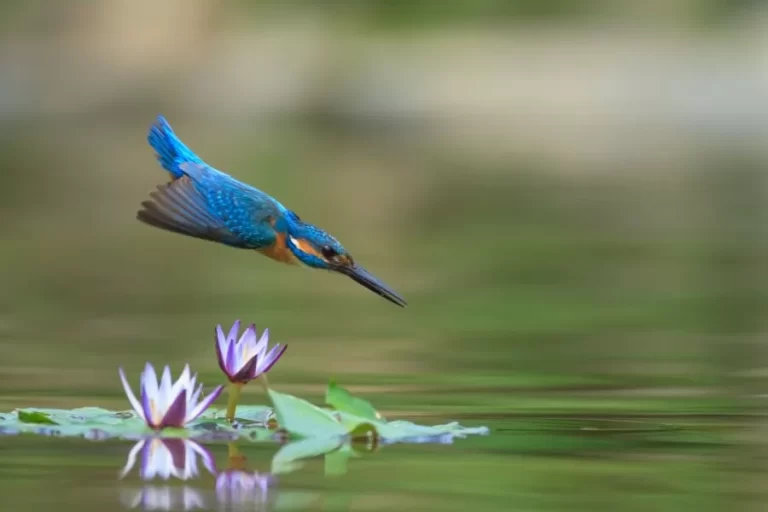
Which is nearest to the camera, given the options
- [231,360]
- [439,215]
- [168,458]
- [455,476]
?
[455,476]

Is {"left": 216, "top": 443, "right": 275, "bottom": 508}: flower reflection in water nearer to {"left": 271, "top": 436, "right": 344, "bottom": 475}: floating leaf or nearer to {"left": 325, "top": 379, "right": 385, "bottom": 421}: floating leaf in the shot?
{"left": 271, "top": 436, "right": 344, "bottom": 475}: floating leaf

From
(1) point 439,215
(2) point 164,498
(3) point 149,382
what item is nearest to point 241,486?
(2) point 164,498

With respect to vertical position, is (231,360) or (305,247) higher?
(305,247)

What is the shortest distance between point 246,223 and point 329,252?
25cm

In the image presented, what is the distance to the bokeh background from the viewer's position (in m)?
4.82

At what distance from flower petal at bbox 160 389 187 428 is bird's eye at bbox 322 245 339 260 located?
0.98 metres

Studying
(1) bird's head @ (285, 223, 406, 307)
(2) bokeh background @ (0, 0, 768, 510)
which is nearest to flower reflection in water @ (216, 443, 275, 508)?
(2) bokeh background @ (0, 0, 768, 510)

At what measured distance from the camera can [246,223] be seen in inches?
192

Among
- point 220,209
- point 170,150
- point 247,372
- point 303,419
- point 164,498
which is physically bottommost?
point 164,498

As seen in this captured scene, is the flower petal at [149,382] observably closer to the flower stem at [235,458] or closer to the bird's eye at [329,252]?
the flower stem at [235,458]

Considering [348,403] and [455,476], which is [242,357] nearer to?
[348,403]

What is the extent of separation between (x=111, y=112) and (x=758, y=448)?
24899 mm

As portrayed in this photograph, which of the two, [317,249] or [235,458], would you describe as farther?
[317,249]

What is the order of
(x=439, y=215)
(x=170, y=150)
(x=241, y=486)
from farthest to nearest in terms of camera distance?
(x=439, y=215)
(x=170, y=150)
(x=241, y=486)
